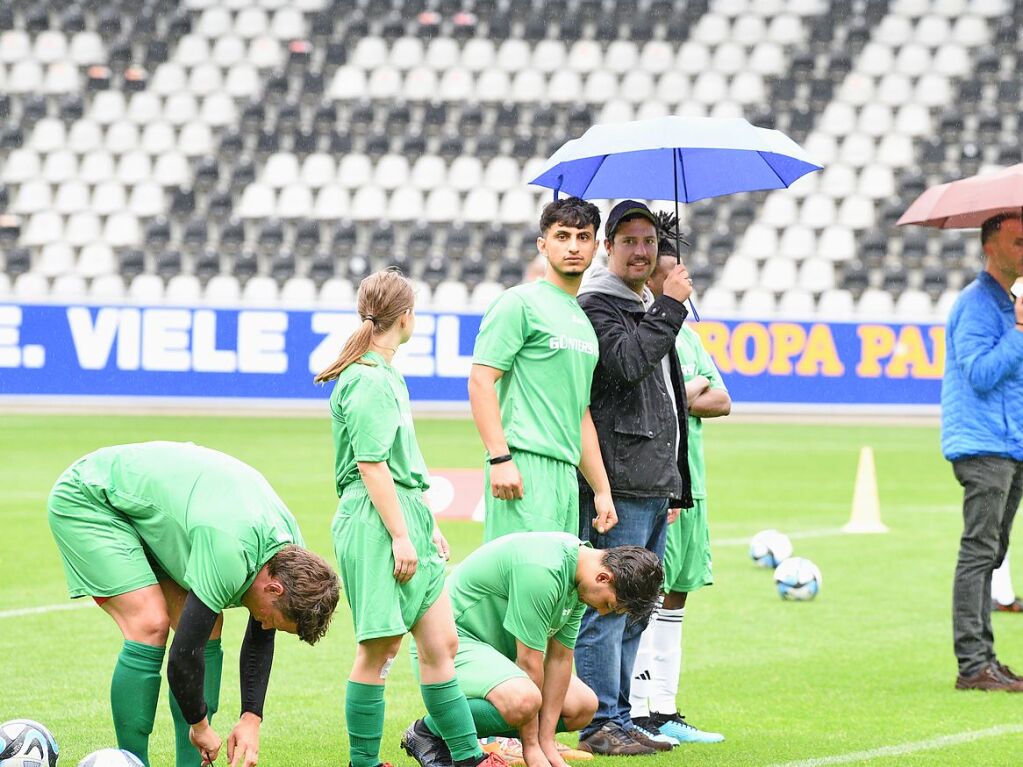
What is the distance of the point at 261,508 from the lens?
4.73 m

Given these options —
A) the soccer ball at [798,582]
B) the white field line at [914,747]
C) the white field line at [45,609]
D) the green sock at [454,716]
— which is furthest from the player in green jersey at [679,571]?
the white field line at [45,609]

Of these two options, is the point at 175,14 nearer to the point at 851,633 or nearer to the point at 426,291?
the point at 426,291

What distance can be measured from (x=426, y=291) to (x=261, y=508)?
66.4 ft

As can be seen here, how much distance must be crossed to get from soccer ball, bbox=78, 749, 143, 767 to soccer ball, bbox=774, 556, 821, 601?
18.9ft

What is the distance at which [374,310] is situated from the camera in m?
5.34


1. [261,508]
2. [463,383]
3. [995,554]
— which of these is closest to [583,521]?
[261,508]

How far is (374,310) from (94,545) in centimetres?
119

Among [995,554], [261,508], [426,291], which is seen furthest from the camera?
[426,291]

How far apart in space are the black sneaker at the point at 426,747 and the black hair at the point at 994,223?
3488mm

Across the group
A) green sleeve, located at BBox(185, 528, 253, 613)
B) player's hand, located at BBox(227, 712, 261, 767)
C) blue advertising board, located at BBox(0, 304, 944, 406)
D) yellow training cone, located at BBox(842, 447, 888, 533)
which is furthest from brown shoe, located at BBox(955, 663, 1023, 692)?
blue advertising board, located at BBox(0, 304, 944, 406)

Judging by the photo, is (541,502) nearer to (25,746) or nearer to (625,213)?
(625,213)

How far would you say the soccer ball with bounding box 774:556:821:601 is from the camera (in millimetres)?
9797

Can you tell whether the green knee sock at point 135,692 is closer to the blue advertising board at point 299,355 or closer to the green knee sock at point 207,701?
the green knee sock at point 207,701

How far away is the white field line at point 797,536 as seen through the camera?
12070 mm
